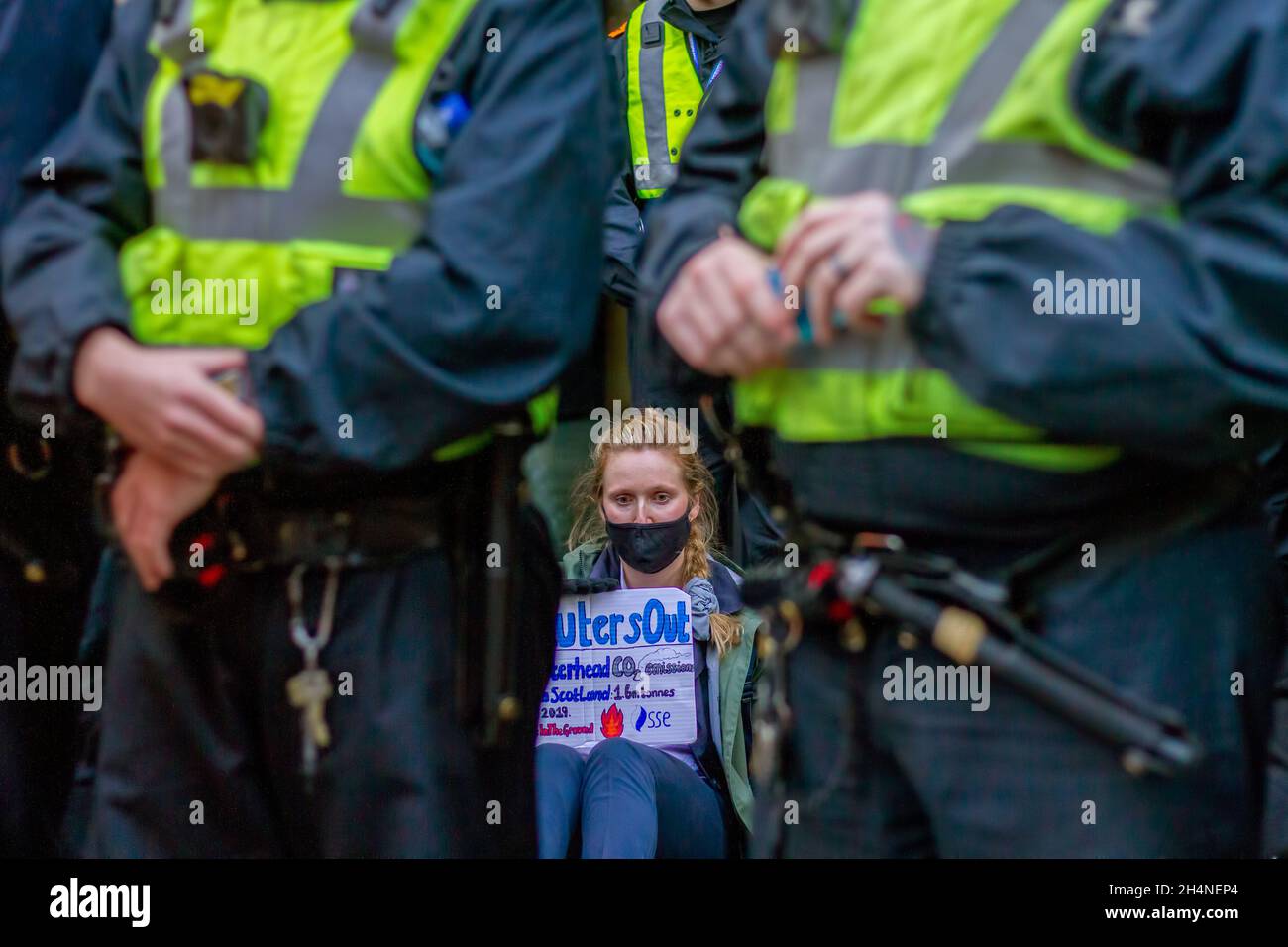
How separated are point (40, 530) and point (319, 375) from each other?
2.74 feet

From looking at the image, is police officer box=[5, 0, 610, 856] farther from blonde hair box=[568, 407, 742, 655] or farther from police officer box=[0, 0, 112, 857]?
blonde hair box=[568, 407, 742, 655]

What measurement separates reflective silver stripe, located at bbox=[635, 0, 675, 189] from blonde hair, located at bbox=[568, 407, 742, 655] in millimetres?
676

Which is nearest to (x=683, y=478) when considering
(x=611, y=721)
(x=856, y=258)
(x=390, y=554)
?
(x=611, y=721)

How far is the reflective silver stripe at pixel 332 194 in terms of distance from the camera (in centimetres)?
189

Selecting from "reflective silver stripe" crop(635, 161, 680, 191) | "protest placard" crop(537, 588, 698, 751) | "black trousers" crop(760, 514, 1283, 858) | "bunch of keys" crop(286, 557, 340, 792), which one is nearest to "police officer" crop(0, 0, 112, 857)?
"bunch of keys" crop(286, 557, 340, 792)

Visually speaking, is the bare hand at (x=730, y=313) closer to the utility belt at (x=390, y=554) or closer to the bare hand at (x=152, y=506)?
the utility belt at (x=390, y=554)

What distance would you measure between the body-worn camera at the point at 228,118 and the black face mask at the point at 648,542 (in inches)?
53.2

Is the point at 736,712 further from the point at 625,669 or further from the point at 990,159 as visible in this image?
the point at 990,159

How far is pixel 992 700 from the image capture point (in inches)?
66.3

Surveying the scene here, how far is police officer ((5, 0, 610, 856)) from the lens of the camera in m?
1.85

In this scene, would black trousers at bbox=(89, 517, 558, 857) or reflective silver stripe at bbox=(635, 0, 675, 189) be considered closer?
black trousers at bbox=(89, 517, 558, 857)

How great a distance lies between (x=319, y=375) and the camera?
1817mm
